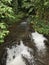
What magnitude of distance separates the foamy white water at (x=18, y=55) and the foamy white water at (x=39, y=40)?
1169mm

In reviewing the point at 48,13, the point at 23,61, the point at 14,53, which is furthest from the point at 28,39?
the point at 48,13

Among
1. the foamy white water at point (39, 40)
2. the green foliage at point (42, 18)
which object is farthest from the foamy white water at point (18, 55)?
the green foliage at point (42, 18)

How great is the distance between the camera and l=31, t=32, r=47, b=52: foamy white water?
1436 centimetres

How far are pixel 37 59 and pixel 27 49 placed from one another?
155cm

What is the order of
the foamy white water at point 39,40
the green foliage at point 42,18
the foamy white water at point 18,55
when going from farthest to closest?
the green foliage at point 42,18 → the foamy white water at point 39,40 → the foamy white water at point 18,55

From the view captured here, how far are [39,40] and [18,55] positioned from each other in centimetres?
373

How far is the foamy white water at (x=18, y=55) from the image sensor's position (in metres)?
12.1

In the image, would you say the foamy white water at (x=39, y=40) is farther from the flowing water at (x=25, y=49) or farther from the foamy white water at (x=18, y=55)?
the foamy white water at (x=18, y=55)

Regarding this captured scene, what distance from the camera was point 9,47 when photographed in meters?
13.9

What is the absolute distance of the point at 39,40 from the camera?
52.3 ft

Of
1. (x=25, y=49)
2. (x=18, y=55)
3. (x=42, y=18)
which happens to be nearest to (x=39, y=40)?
(x=25, y=49)

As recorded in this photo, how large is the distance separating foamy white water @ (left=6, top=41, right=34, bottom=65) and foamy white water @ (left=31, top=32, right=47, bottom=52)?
117 centimetres

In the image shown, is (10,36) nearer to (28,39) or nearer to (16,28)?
(28,39)

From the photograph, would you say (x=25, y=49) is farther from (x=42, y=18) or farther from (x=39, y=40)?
(x=42, y=18)
